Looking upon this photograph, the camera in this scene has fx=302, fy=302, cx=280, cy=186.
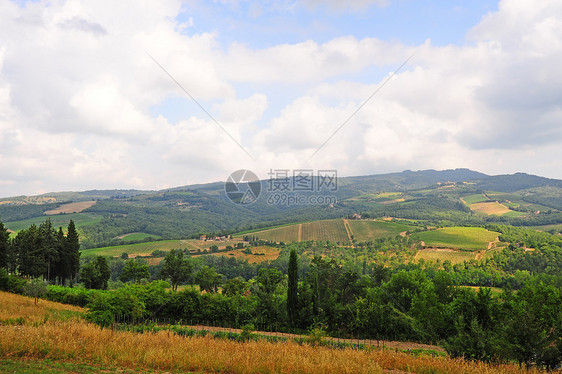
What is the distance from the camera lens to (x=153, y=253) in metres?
118

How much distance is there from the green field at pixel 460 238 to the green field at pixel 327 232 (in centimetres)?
3127

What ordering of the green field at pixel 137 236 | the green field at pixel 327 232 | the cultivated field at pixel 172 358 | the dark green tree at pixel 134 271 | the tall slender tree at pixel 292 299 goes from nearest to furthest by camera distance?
the cultivated field at pixel 172 358, the tall slender tree at pixel 292 299, the dark green tree at pixel 134 271, the green field at pixel 327 232, the green field at pixel 137 236

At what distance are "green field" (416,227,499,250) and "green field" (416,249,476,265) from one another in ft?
20.3

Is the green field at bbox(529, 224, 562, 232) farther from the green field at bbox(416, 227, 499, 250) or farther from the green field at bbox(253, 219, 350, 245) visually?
the green field at bbox(253, 219, 350, 245)

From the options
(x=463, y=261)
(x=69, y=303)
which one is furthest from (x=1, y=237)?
(x=463, y=261)

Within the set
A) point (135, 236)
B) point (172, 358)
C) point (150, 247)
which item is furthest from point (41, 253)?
point (135, 236)

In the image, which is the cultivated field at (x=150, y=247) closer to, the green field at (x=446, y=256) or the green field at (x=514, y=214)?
the green field at (x=446, y=256)

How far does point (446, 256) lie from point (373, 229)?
42.2 meters

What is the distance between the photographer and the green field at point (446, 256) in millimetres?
95119

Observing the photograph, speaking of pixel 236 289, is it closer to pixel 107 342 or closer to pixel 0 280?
pixel 0 280

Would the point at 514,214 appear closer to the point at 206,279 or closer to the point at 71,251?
the point at 206,279

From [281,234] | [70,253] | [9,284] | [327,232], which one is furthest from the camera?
[281,234]

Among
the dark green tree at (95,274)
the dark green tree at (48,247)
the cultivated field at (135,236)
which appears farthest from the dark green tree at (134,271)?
the cultivated field at (135,236)

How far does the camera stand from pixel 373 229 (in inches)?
5502
